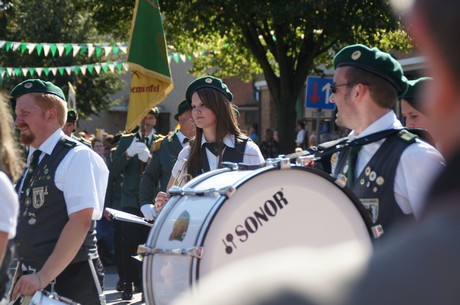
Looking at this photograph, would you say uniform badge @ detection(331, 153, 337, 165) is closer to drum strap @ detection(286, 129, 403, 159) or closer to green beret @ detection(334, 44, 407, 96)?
drum strap @ detection(286, 129, 403, 159)

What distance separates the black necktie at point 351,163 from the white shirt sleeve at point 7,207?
1.47 meters

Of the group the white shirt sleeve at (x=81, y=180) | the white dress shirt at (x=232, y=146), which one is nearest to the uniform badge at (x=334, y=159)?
the white shirt sleeve at (x=81, y=180)

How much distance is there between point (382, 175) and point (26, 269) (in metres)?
1.81

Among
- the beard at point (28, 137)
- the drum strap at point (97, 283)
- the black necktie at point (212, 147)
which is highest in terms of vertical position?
the beard at point (28, 137)

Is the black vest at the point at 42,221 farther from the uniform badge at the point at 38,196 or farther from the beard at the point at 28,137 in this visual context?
the beard at the point at 28,137

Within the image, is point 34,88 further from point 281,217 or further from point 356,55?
point 281,217

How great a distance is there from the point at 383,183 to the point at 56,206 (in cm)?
165

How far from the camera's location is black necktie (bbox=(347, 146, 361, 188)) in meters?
3.71

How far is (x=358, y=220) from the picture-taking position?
130 inches

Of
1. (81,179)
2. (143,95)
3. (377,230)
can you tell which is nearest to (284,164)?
(377,230)

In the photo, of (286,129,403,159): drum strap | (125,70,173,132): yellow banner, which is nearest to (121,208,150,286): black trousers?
(125,70,173,132): yellow banner

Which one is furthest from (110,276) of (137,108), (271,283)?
(271,283)

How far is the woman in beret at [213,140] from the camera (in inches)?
205

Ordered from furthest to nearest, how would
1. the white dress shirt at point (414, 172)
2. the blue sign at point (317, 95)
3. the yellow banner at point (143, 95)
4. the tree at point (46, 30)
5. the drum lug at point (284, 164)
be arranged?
the tree at point (46, 30)
the blue sign at point (317, 95)
the yellow banner at point (143, 95)
the white dress shirt at point (414, 172)
the drum lug at point (284, 164)
